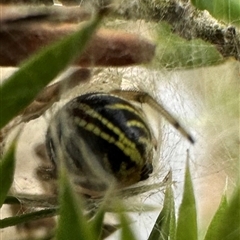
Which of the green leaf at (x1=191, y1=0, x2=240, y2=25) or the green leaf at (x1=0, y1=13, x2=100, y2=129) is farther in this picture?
the green leaf at (x1=191, y1=0, x2=240, y2=25)

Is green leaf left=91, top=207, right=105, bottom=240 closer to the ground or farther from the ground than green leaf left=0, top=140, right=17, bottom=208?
closer to the ground

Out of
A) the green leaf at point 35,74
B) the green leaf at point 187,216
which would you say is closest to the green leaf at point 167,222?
the green leaf at point 187,216

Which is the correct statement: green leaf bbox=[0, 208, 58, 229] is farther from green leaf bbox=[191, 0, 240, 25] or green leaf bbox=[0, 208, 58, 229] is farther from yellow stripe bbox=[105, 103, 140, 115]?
green leaf bbox=[191, 0, 240, 25]

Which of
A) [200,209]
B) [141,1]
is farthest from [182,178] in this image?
[141,1]

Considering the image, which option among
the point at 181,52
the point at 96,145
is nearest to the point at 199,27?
the point at 181,52

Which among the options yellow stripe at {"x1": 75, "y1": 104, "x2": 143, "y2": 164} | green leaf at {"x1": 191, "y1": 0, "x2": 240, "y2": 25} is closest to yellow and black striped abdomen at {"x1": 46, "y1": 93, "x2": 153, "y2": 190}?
yellow stripe at {"x1": 75, "y1": 104, "x2": 143, "y2": 164}

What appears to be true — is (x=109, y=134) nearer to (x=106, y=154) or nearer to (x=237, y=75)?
(x=106, y=154)
